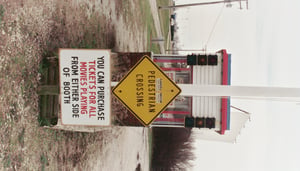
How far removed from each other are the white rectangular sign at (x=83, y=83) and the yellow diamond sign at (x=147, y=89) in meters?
0.39

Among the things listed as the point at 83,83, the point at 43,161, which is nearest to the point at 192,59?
the point at 83,83

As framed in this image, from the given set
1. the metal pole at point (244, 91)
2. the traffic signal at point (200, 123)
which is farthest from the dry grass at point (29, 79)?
the traffic signal at point (200, 123)

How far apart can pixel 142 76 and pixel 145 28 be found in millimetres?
13442

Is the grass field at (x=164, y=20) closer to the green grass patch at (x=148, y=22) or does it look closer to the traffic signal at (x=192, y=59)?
the green grass patch at (x=148, y=22)

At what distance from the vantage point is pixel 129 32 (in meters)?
13.8

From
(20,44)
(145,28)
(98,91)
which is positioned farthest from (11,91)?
(145,28)

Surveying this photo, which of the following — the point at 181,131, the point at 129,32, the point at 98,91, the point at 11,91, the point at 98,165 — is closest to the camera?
the point at 11,91

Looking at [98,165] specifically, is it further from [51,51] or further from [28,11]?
[28,11]

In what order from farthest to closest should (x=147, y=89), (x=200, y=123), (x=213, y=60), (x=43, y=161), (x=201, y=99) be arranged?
1. (x=201, y=99)
2. (x=200, y=123)
3. (x=213, y=60)
4. (x=43, y=161)
5. (x=147, y=89)

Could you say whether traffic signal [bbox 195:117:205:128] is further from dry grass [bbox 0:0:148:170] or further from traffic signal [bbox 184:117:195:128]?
dry grass [bbox 0:0:148:170]

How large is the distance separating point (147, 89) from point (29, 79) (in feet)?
7.39

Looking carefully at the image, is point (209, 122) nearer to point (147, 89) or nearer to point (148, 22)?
point (147, 89)

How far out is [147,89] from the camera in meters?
4.94

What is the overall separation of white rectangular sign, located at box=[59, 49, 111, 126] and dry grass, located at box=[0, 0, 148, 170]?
A: 2.33ft
